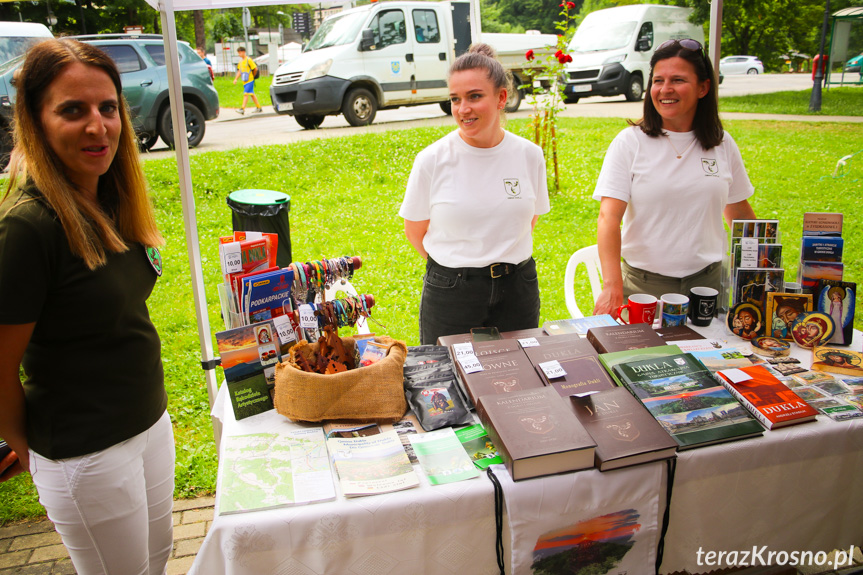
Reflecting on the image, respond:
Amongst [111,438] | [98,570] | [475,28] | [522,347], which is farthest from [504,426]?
[475,28]

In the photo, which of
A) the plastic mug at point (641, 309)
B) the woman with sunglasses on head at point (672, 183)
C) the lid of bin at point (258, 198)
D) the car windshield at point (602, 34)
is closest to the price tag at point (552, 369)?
the plastic mug at point (641, 309)

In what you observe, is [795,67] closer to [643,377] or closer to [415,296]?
[415,296]

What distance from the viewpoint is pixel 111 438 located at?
4.59 feet

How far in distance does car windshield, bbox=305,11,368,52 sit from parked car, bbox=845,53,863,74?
26.7 ft

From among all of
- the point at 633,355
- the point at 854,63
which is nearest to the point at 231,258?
the point at 633,355

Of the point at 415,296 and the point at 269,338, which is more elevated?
the point at 269,338

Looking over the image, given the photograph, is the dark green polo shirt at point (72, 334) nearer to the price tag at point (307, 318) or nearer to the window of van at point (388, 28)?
the price tag at point (307, 318)

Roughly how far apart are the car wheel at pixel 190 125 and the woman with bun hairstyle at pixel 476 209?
626 centimetres

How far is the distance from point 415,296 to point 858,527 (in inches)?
140

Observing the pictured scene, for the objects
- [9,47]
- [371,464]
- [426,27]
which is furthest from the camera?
[426,27]

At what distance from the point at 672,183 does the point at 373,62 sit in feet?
22.9

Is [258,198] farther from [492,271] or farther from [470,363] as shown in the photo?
[470,363]

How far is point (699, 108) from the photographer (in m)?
2.30

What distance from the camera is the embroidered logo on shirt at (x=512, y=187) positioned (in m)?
2.23
